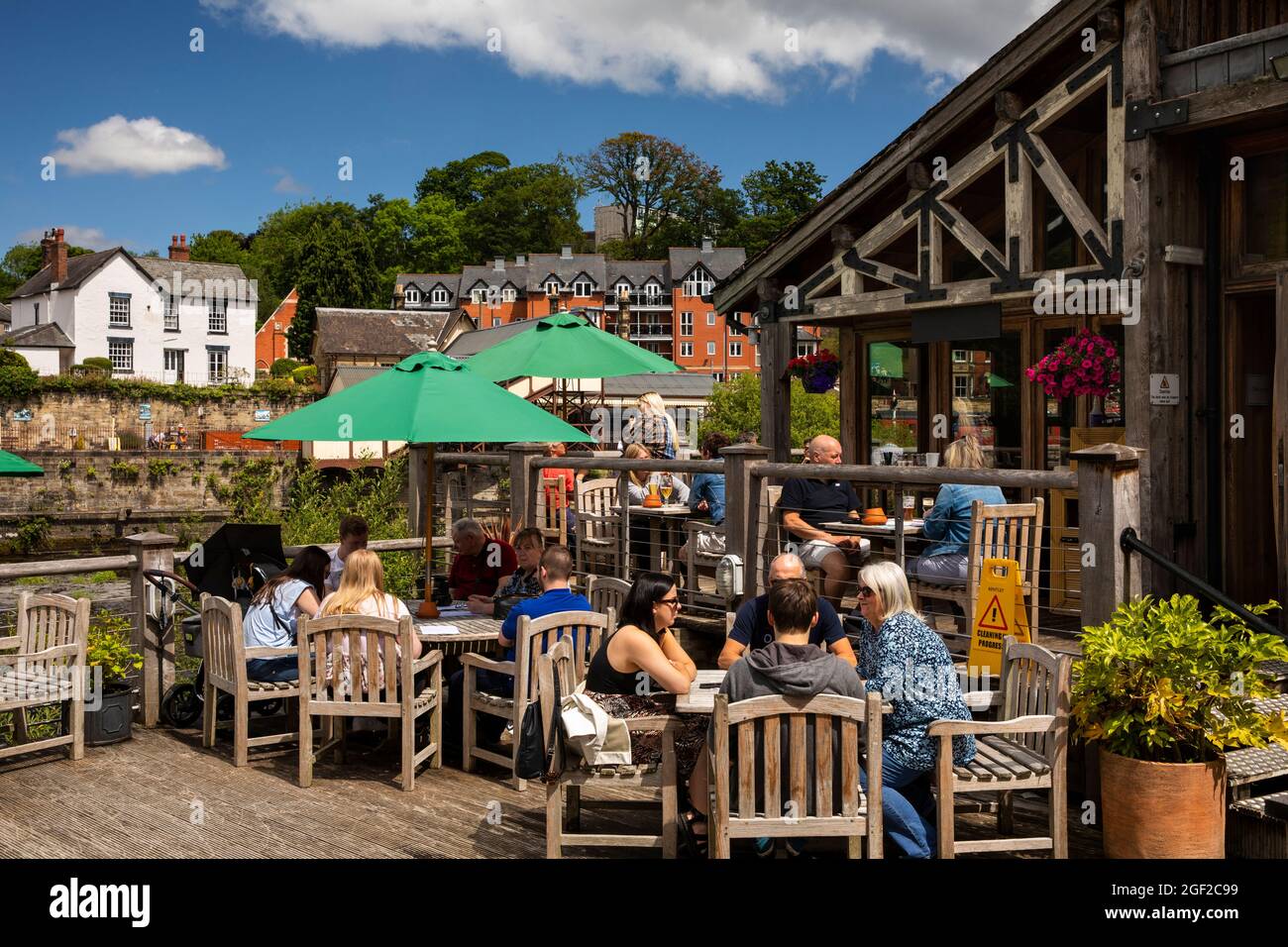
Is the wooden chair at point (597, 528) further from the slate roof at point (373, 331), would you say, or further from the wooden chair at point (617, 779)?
the slate roof at point (373, 331)

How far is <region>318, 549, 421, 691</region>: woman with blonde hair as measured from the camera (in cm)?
659

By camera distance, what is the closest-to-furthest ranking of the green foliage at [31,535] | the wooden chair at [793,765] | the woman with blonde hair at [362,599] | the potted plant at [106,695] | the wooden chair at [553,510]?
the wooden chair at [793,765] < the woman with blonde hair at [362,599] < the potted plant at [106,695] < the wooden chair at [553,510] < the green foliage at [31,535]

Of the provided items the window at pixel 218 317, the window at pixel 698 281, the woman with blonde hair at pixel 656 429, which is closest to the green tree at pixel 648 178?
the window at pixel 698 281

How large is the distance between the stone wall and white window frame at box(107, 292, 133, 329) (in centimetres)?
1469

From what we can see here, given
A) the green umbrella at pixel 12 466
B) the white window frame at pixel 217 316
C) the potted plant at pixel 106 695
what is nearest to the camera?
the potted plant at pixel 106 695

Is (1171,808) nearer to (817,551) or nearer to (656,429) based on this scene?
(817,551)

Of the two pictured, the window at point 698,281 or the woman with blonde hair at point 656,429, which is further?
the window at point 698,281

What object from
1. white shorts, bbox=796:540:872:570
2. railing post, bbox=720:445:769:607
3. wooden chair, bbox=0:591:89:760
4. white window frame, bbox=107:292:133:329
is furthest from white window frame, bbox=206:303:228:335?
white shorts, bbox=796:540:872:570

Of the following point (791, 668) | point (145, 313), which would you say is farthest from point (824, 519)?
point (145, 313)

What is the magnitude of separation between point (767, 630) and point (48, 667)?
4.37 meters

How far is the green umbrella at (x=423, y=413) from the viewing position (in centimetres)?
708

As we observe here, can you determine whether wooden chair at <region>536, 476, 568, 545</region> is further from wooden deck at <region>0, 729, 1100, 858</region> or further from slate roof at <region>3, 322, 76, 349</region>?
slate roof at <region>3, 322, 76, 349</region>

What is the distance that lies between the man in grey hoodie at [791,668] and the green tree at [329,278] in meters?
77.9

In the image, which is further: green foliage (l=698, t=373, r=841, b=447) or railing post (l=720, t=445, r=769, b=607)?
green foliage (l=698, t=373, r=841, b=447)
